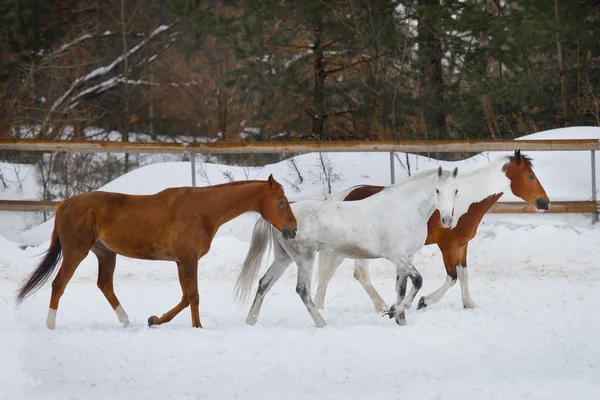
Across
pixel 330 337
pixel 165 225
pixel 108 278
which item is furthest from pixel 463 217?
pixel 108 278

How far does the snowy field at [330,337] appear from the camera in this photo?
5898 mm

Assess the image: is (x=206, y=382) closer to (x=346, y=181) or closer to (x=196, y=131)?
(x=346, y=181)

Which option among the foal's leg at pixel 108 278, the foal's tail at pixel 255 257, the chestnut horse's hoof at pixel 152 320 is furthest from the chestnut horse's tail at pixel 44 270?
the foal's tail at pixel 255 257

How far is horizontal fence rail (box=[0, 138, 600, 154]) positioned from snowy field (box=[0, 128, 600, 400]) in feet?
4.51

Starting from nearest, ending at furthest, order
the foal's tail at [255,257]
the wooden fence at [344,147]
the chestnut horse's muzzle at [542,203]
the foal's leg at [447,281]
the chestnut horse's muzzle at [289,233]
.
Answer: the chestnut horse's muzzle at [289,233], the foal's tail at [255,257], the foal's leg at [447,281], the chestnut horse's muzzle at [542,203], the wooden fence at [344,147]

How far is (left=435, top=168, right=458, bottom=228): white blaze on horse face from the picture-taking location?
301 inches

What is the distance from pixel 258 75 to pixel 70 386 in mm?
14773

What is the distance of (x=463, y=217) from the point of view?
8.84 m

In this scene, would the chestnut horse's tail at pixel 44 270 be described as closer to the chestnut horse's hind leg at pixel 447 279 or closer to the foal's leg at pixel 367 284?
the foal's leg at pixel 367 284

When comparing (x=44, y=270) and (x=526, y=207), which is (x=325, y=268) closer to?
(x=44, y=270)

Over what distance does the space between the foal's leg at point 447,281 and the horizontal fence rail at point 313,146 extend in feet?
13.9

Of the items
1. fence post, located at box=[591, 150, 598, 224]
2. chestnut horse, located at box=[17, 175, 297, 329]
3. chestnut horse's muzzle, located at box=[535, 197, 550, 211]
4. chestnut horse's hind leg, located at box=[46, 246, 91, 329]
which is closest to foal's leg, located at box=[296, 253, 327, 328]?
chestnut horse, located at box=[17, 175, 297, 329]

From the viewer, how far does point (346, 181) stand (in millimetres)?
13688

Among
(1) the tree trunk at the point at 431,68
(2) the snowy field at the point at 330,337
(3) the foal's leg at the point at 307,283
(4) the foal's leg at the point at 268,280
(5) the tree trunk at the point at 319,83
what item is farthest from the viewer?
(5) the tree trunk at the point at 319,83
